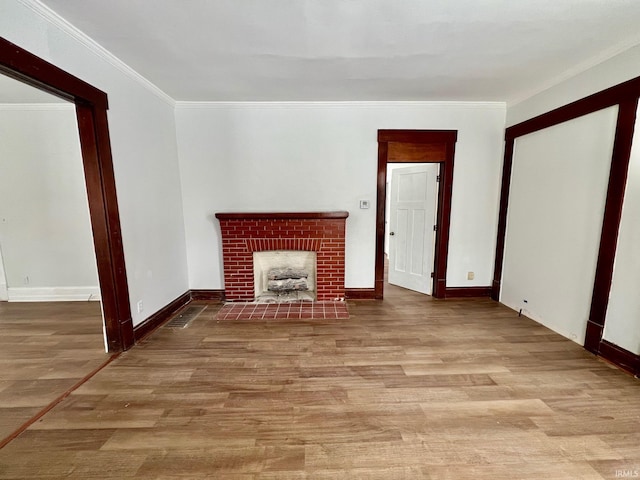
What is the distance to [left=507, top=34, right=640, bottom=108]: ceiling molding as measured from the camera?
200 cm

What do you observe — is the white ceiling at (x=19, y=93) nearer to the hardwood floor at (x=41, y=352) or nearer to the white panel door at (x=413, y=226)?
the hardwood floor at (x=41, y=352)

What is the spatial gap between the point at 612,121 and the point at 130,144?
4.18 meters

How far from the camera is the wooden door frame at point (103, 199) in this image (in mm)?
1907

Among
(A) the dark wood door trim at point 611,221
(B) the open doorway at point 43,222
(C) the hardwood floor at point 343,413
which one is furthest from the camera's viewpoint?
(B) the open doorway at point 43,222

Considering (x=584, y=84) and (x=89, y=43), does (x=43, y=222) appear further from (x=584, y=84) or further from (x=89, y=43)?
(x=584, y=84)

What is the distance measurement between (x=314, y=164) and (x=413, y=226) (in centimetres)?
172

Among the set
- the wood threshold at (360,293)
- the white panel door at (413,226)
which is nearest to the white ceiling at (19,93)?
the wood threshold at (360,293)

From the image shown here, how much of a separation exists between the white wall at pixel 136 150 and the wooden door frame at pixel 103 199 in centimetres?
9

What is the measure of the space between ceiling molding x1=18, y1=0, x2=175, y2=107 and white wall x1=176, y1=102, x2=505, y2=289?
57 cm

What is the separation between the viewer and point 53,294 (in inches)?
135

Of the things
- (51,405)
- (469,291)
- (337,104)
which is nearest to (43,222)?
(51,405)

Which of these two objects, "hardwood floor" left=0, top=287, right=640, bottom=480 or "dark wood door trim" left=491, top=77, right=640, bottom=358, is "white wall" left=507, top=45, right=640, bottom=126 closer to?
"dark wood door trim" left=491, top=77, right=640, bottom=358

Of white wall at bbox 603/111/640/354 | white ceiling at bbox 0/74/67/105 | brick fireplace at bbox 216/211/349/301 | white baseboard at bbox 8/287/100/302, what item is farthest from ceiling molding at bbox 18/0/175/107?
white wall at bbox 603/111/640/354

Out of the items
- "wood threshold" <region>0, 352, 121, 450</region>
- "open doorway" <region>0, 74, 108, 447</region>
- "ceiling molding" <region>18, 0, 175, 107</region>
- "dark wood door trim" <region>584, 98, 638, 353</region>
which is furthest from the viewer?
"open doorway" <region>0, 74, 108, 447</region>
